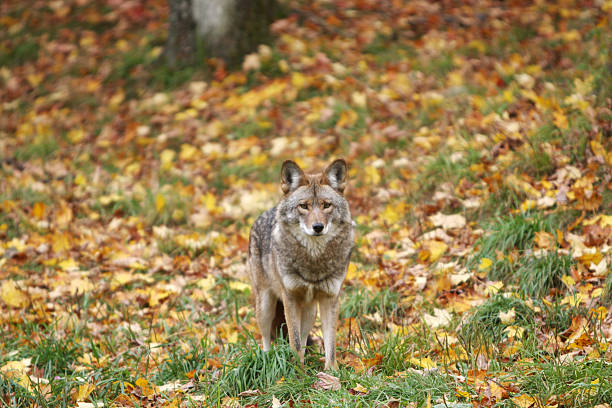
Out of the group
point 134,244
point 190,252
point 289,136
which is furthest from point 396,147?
point 134,244

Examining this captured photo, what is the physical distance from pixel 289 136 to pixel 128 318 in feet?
16.4

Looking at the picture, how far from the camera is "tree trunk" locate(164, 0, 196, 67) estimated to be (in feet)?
39.7

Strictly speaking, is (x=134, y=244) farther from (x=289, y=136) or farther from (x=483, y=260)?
(x=483, y=260)

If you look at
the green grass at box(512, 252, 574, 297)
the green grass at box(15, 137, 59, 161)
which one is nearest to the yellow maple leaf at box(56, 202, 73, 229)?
the green grass at box(15, 137, 59, 161)

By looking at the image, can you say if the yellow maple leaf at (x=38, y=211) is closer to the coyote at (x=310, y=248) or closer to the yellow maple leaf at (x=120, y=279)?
the yellow maple leaf at (x=120, y=279)

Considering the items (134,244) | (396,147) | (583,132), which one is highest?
(583,132)

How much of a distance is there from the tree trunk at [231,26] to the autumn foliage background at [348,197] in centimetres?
28

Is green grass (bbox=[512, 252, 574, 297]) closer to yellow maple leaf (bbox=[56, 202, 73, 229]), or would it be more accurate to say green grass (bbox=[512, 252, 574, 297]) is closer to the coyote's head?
the coyote's head

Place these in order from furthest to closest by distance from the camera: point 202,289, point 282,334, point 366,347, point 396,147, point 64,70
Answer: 1. point 64,70
2. point 396,147
3. point 202,289
4. point 282,334
5. point 366,347

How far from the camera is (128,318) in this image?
6371 mm

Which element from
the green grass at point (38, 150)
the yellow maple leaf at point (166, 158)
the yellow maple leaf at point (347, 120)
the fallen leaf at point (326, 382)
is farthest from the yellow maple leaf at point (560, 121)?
the green grass at point (38, 150)

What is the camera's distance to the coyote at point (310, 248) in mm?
4945

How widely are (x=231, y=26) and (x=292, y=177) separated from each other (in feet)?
25.2

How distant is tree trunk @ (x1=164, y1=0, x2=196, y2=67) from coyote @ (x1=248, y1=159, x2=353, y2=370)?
804 cm
